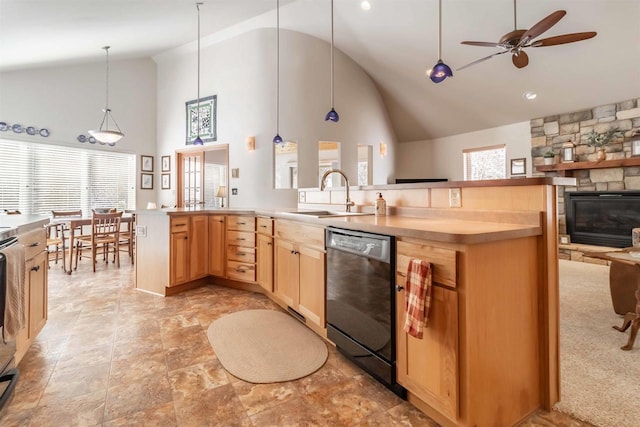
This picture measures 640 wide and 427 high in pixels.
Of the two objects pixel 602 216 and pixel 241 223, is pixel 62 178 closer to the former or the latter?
pixel 241 223

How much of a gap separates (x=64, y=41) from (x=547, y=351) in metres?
6.44

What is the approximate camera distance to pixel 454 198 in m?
1.92

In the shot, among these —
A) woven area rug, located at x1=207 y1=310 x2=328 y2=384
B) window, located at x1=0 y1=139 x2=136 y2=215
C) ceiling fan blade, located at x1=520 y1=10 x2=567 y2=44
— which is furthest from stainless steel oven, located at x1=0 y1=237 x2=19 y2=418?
window, located at x1=0 y1=139 x2=136 y2=215

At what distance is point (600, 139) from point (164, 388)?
22.2 feet

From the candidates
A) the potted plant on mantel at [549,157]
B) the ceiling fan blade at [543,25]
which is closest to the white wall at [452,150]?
the potted plant on mantel at [549,157]

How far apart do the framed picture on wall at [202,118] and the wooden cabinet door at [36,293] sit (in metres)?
4.20

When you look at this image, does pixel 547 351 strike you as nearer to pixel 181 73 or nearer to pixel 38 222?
pixel 38 222

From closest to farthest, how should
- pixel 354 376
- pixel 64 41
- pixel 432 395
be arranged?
pixel 432 395 → pixel 354 376 → pixel 64 41

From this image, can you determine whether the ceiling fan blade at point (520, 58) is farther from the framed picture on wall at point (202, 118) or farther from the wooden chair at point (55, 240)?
the wooden chair at point (55, 240)

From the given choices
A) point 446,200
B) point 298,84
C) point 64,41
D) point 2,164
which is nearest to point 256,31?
point 298,84

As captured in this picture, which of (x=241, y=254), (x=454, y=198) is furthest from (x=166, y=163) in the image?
(x=454, y=198)

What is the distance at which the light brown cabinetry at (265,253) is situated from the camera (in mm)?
3129

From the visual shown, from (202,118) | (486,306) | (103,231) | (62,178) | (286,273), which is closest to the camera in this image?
(486,306)

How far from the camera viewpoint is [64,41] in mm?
4422
